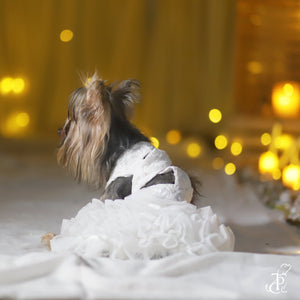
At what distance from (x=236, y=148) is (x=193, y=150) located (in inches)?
16.2

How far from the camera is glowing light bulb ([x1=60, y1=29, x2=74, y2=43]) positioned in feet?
15.9

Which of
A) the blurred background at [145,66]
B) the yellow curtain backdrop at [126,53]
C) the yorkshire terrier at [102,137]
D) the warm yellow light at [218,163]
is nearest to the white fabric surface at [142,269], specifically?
the yorkshire terrier at [102,137]

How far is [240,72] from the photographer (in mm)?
5805

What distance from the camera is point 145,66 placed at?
195 inches

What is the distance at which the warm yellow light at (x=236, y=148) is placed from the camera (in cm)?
475

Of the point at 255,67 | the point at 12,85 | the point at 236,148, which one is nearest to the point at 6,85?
the point at 12,85

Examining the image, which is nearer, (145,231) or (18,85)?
(145,231)

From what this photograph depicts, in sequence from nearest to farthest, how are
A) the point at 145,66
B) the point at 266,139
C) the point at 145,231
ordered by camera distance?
the point at 145,231, the point at 266,139, the point at 145,66

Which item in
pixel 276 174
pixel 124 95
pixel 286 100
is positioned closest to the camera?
pixel 124 95

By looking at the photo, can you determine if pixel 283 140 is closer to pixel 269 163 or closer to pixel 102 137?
pixel 269 163

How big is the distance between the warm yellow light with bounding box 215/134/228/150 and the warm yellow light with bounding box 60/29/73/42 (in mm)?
1701

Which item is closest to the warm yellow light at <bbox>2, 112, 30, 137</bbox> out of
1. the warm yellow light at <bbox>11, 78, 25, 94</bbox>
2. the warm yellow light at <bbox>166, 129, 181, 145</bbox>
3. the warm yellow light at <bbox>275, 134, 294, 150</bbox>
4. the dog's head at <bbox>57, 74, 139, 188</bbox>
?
the warm yellow light at <bbox>11, 78, 25, 94</bbox>

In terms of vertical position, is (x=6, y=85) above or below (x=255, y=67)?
below

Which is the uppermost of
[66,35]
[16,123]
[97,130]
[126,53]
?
[66,35]
